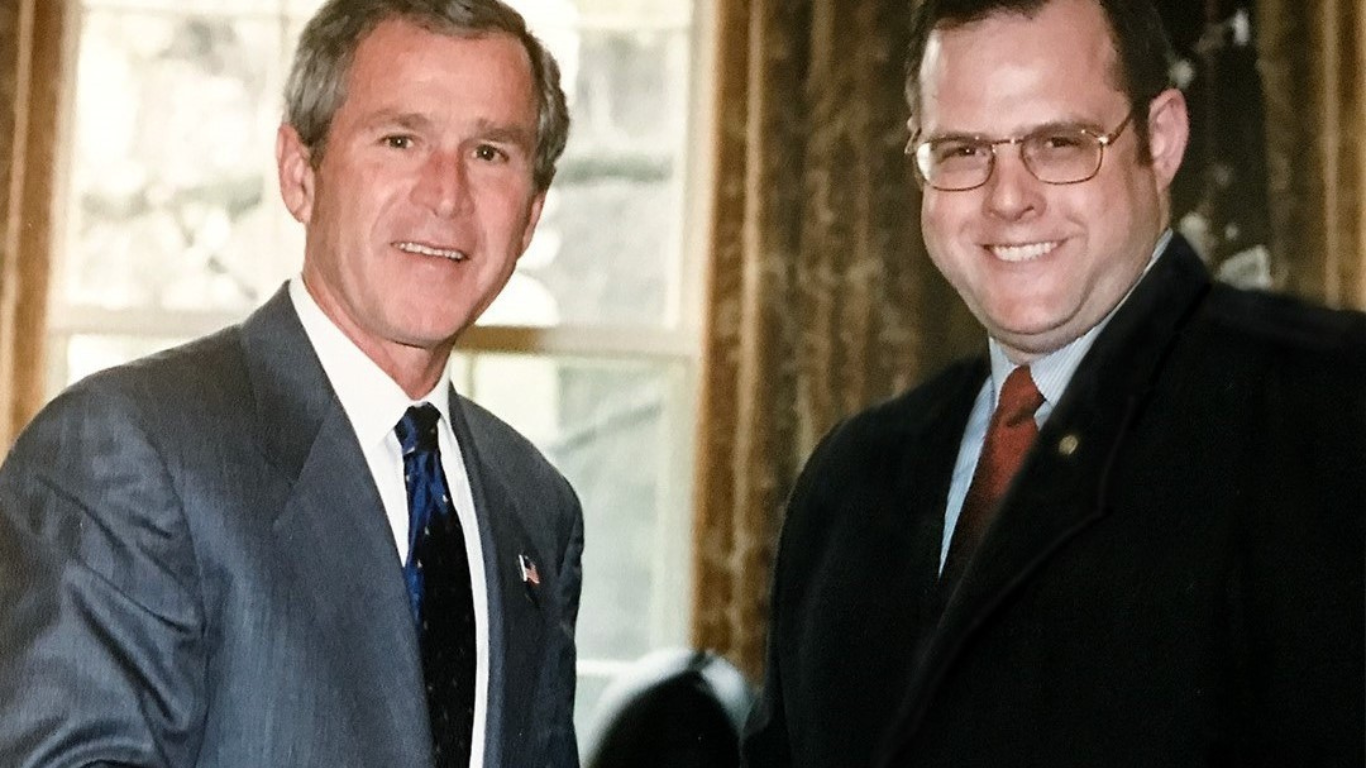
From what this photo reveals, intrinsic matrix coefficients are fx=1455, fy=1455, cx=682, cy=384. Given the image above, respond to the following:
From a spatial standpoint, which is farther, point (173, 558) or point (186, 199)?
point (186, 199)

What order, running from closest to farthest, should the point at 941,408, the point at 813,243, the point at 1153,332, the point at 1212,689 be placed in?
the point at 1212,689, the point at 1153,332, the point at 941,408, the point at 813,243

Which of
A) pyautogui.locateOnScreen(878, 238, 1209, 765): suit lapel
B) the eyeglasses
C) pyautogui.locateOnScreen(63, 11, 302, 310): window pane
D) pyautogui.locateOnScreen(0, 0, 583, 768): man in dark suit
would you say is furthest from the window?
pyautogui.locateOnScreen(878, 238, 1209, 765): suit lapel

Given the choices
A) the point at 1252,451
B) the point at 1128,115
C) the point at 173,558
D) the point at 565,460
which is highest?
the point at 1128,115

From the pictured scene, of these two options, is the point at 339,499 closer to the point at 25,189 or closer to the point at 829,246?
the point at 829,246

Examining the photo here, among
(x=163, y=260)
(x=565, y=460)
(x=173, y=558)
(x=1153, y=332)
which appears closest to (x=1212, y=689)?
(x=1153, y=332)

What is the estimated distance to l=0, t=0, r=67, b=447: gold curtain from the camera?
3410 mm

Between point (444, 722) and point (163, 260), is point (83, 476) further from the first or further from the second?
point (163, 260)

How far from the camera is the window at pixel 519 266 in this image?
3631mm

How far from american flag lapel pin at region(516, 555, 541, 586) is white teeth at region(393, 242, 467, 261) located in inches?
14.8

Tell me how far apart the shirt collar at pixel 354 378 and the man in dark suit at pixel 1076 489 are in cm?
55

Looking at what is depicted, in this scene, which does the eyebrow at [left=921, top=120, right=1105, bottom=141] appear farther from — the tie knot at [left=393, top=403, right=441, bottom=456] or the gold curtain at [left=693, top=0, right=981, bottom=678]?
the gold curtain at [left=693, top=0, right=981, bottom=678]

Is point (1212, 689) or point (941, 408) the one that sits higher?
point (941, 408)

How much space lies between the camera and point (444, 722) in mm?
1570

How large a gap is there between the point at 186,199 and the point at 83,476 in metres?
2.42
